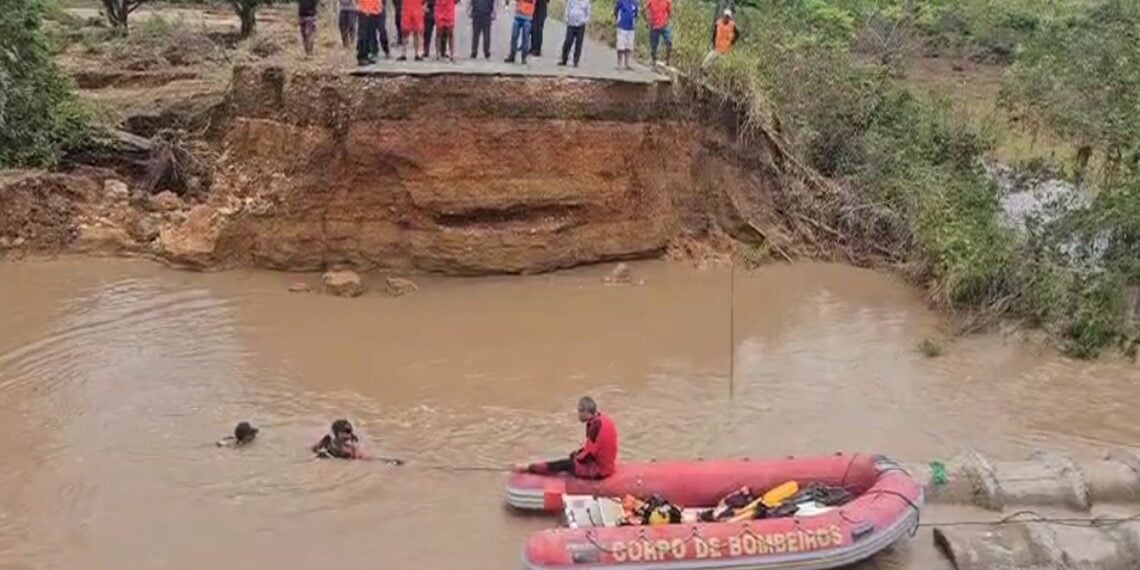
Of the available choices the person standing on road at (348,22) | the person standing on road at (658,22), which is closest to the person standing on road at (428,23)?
the person standing on road at (348,22)

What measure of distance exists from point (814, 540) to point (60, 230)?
12.3 metres

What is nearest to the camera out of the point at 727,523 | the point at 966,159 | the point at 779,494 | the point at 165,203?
the point at 727,523

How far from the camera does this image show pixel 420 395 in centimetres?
1391

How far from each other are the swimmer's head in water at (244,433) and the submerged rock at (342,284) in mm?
4218

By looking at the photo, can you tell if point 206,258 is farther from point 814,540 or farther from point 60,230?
point 814,540

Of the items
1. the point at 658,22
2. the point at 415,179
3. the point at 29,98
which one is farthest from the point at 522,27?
the point at 29,98

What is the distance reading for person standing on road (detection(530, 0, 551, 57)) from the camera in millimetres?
17219

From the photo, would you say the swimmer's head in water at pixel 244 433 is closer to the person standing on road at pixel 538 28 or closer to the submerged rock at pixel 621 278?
the submerged rock at pixel 621 278

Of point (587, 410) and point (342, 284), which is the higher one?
point (587, 410)

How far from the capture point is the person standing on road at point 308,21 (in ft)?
57.4

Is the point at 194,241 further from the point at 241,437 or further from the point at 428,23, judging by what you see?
the point at 241,437

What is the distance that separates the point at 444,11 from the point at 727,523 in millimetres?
8858

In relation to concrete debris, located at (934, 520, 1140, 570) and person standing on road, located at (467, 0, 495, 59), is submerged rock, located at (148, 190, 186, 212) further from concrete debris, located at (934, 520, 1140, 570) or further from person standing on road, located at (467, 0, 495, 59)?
concrete debris, located at (934, 520, 1140, 570)

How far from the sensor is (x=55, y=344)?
14711mm
